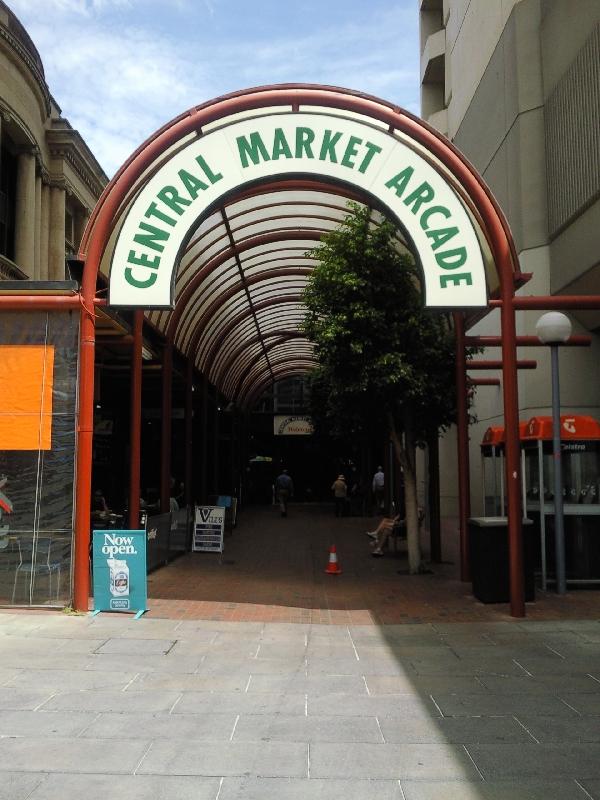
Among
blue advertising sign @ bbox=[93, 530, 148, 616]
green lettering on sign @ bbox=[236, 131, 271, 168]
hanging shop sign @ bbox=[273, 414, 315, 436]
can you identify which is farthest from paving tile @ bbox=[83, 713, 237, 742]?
hanging shop sign @ bbox=[273, 414, 315, 436]

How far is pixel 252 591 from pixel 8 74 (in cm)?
1862

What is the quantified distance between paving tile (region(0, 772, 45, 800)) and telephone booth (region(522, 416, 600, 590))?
8500 mm

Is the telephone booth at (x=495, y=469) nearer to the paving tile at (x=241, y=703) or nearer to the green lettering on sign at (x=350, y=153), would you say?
the green lettering on sign at (x=350, y=153)

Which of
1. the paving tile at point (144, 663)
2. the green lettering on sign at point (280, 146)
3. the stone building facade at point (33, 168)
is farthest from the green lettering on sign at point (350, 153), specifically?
the stone building facade at point (33, 168)

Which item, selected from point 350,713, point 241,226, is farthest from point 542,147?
point 350,713

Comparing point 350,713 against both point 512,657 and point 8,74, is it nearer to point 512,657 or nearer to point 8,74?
point 512,657

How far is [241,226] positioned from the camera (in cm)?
1620

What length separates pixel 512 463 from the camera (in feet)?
33.7

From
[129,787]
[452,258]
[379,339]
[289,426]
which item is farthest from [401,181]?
[289,426]

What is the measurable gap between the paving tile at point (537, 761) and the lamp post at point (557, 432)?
6012 mm

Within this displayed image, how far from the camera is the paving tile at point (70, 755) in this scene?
495 cm

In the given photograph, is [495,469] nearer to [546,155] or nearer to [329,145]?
[329,145]

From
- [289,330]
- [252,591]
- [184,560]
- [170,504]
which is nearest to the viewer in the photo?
[252,591]

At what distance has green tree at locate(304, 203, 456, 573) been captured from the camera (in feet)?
40.3
